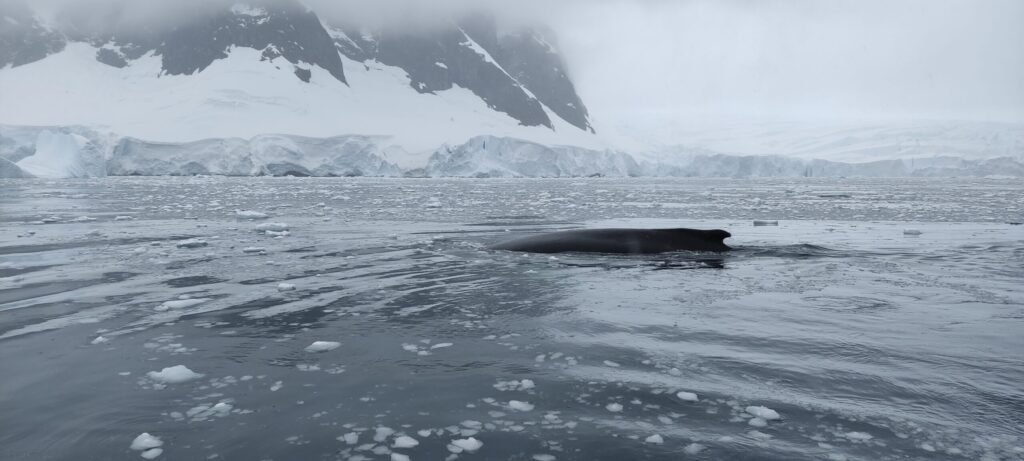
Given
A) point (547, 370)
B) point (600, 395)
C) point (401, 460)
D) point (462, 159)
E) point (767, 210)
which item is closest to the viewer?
point (401, 460)

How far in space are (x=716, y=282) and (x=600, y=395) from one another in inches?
173

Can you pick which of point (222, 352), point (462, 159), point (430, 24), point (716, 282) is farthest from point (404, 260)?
point (430, 24)

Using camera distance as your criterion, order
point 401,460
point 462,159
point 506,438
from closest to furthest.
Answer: point 401,460 → point 506,438 → point 462,159

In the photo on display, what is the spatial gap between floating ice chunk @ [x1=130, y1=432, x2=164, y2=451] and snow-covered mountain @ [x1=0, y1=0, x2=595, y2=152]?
82.2 meters

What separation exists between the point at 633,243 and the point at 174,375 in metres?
7.67

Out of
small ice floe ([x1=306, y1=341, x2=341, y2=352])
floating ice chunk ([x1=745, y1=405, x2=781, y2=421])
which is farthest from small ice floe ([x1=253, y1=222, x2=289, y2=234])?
floating ice chunk ([x1=745, y1=405, x2=781, y2=421])

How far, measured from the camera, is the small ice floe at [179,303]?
6223mm

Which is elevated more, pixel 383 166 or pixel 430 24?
pixel 430 24

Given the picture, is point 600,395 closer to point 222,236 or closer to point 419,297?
point 419,297

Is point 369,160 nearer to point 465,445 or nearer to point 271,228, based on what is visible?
point 271,228

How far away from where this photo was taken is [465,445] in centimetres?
325

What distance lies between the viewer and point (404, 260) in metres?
9.52

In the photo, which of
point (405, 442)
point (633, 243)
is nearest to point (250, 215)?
point (633, 243)

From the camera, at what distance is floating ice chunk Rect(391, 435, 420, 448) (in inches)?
128
